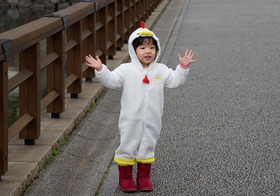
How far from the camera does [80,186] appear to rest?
5617mm

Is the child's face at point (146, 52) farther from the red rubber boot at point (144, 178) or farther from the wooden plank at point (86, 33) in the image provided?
the wooden plank at point (86, 33)

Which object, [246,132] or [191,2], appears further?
[191,2]

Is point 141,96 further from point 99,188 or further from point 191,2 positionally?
point 191,2

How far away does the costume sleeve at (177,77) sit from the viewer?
531 centimetres

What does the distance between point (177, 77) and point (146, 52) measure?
0.28 metres

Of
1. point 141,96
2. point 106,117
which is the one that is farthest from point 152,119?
point 106,117

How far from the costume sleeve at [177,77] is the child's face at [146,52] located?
0.18 m

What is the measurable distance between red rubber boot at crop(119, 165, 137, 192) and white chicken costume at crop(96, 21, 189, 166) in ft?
0.42

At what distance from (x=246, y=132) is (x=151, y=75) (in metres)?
2.15

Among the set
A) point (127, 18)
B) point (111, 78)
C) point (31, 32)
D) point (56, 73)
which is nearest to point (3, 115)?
point (111, 78)

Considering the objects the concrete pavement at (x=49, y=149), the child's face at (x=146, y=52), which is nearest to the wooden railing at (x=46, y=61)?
the concrete pavement at (x=49, y=149)

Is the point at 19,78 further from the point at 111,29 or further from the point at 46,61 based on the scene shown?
the point at 111,29

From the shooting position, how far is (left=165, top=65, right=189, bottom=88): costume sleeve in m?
5.31

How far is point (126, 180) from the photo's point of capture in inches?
213
